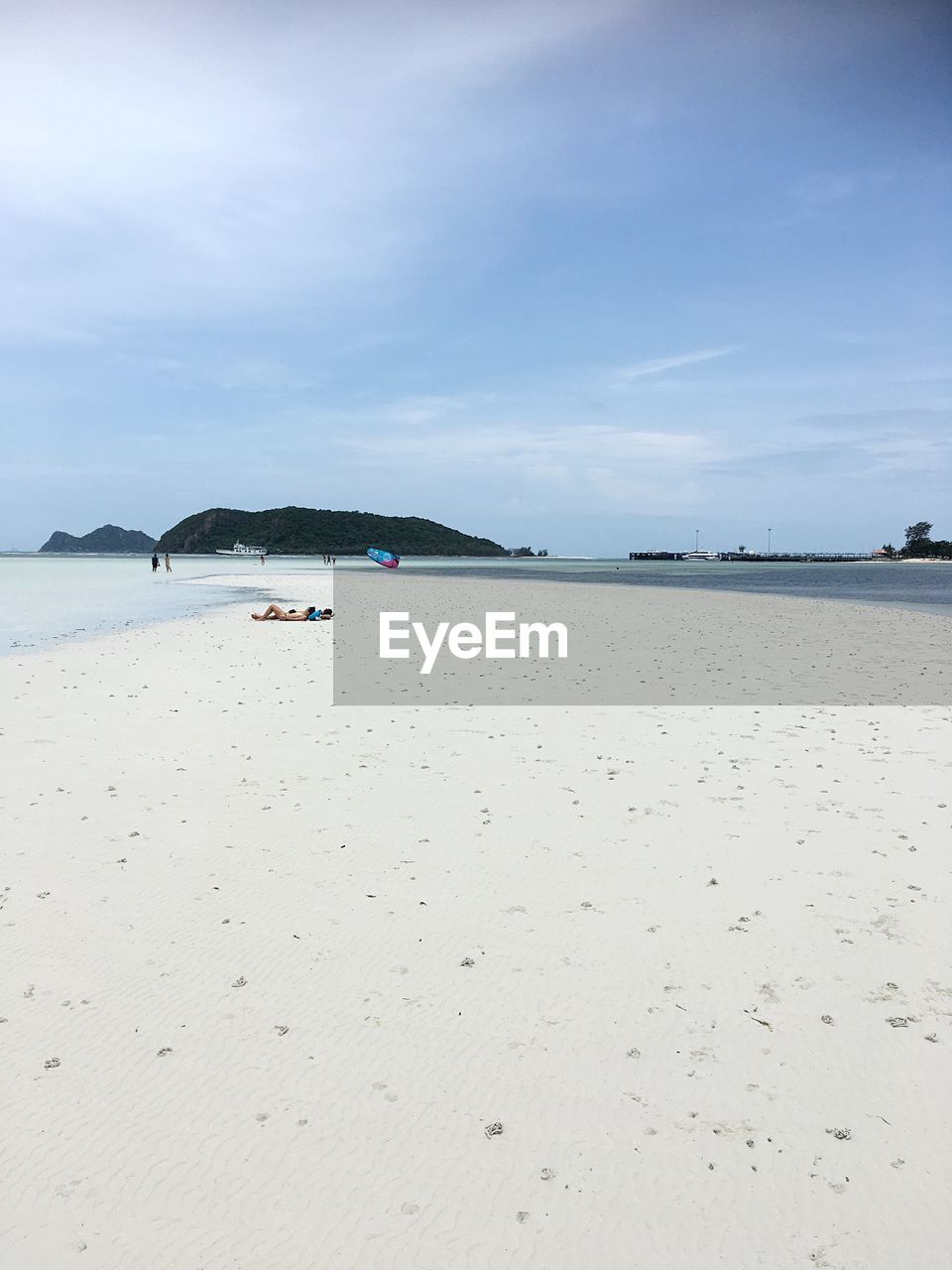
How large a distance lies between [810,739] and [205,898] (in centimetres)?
840

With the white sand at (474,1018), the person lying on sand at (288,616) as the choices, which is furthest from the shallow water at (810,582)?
the white sand at (474,1018)

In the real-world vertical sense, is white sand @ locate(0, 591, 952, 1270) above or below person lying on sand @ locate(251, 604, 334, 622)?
below

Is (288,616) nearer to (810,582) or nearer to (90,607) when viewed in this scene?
(90,607)

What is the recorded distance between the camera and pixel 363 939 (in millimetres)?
5715

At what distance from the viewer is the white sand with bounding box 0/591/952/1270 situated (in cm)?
345

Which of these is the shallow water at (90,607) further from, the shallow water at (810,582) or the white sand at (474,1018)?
the shallow water at (810,582)

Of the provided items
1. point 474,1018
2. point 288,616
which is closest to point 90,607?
A: point 288,616

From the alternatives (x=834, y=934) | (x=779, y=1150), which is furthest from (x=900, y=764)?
(x=779, y=1150)

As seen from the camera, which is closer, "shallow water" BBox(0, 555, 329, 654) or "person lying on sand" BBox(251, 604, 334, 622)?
"shallow water" BBox(0, 555, 329, 654)

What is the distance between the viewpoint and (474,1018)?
15.8 ft

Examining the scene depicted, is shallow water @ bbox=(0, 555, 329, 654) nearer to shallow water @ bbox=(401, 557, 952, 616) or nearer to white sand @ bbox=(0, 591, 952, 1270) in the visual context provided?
white sand @ bbox=(0, 591, 952, 1270)

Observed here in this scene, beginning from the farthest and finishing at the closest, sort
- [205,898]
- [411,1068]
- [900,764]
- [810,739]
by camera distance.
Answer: [810,739] → [900,764] → [205,898] → [411,1068]

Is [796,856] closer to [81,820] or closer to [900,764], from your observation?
[900,764]

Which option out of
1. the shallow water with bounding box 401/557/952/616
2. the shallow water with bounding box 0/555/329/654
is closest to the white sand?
the shallow water with bounding box 0/555/329/654
